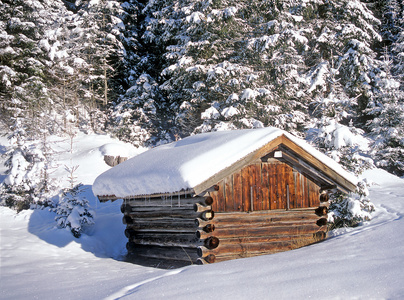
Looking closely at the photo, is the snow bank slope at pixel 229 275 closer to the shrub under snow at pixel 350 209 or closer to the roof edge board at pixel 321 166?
the shrub under snow at pixel 350 209

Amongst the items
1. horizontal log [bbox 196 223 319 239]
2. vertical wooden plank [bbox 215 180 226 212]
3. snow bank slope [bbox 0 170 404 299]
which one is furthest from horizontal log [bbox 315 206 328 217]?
vertical wooden plank [bbox 215 180 226 212]

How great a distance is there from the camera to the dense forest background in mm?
20406

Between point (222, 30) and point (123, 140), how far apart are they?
11264 mm

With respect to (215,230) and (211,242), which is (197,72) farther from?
(211,242)

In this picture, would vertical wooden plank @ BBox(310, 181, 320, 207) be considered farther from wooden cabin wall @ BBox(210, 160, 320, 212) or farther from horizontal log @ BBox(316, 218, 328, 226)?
horizontal log @ BBox(316, 218, 328, 226)

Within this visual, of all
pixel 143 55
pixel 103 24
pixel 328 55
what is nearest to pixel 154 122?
pixel 143 55

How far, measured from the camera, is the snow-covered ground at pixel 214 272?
508cm

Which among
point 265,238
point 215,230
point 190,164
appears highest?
point 190,164

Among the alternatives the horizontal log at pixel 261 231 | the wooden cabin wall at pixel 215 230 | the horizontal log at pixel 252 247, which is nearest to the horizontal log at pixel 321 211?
the wooden cabin wall at pixel 215 230

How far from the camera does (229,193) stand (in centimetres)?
944

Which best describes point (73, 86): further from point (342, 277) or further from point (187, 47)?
point (342, 277)

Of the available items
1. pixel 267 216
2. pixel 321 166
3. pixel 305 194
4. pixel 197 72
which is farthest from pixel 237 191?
pixel 197 72

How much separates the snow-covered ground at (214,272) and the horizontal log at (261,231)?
1135 millimetres

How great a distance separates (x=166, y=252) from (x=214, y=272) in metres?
4.34
